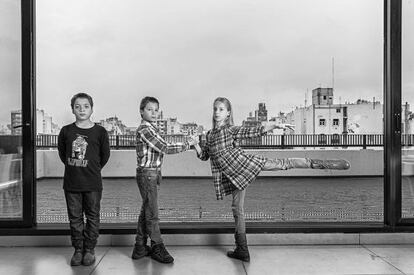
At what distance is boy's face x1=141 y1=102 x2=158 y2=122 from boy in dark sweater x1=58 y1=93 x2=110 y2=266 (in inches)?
13.2

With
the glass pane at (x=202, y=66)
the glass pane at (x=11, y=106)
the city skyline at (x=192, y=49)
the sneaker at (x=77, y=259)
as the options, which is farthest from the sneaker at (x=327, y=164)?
the city skyline at (x=192, y=49)

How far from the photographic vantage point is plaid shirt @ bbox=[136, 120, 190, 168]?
9.38 ft

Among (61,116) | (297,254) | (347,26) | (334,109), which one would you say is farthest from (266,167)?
(334,109)

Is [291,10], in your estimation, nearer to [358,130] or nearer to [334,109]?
[334,109]

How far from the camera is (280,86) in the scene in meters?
11.8

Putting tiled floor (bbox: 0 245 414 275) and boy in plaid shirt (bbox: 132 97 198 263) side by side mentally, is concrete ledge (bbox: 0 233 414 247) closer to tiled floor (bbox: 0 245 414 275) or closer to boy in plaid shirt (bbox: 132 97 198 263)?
tiled floor (bbox: 0 245 414 275)

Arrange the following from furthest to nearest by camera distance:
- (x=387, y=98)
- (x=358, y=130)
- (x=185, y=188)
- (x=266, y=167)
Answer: (x=358, y=130), (x=185, y=188), (x=387, y=98), (x=266, y=167)

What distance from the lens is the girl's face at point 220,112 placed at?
3.01m

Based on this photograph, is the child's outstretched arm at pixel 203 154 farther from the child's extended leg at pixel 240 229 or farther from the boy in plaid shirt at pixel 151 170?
the child's extended leg at pixel 240 229

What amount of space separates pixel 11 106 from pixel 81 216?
46.4 inches

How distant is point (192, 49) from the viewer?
10.9 metres

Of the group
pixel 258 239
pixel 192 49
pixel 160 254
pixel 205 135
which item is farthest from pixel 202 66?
pixel 160 254

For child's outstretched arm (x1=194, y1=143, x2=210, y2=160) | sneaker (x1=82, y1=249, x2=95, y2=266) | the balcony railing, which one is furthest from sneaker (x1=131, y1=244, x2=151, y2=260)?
the balcony railing

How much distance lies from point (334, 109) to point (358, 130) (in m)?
1.26
